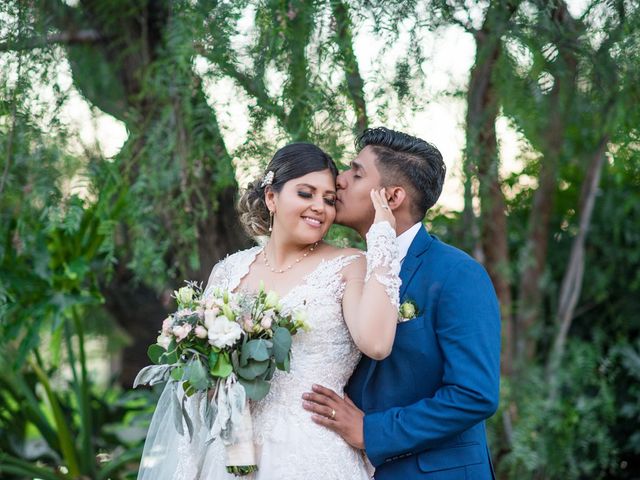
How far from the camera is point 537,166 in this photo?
5.02m

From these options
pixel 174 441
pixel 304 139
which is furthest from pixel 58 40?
pixel 174 441

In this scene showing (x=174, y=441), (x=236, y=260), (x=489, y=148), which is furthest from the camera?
(x=489, y=148)

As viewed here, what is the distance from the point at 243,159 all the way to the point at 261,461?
1.66 meters

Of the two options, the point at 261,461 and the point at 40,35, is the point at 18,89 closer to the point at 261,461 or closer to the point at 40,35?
the point at 40,35

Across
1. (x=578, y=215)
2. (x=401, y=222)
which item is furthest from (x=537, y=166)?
(x=401, y=222)

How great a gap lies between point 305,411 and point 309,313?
297 mm

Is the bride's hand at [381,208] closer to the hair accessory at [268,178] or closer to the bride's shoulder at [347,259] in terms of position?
the bride's shoulder at [347,259]

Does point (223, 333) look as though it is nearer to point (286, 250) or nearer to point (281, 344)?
point (281, 344)

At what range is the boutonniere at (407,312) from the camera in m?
2.50

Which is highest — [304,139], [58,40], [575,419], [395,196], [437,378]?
[58,40]

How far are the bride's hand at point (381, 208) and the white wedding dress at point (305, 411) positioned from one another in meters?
0.08

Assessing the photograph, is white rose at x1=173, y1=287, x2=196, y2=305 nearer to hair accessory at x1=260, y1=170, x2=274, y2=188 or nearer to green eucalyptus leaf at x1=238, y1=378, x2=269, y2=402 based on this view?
green eucalyptus leaf at x1=238, y1=378, x2=269, y2=402

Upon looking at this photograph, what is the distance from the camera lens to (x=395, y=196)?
2.66 m

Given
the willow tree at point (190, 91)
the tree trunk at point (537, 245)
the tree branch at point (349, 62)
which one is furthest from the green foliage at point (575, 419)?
the tree branch at point (349, 62)
